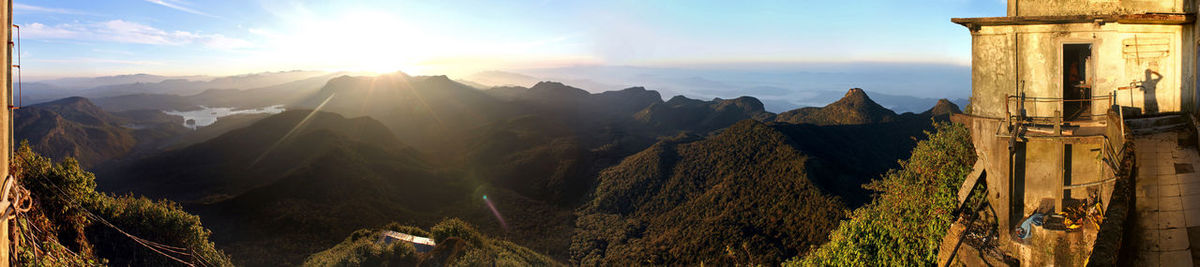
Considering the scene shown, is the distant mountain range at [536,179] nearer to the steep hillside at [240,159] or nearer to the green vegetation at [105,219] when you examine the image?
the steep hillside at [240,159]

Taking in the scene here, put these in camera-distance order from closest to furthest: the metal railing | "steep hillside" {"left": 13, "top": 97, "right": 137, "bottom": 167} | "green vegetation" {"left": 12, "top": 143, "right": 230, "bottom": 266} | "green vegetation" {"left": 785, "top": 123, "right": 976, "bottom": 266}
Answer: the metal railing → "green vegetation" {"left": 785, "top": 123, "right": 976, "bottom": 266} → "green vegetation" {"left": 12, "top": 143, "right": 230, "bottom": 266} → "steep hillside" {"left": 13, "top": 97, "right": 137, "bottom": 167}

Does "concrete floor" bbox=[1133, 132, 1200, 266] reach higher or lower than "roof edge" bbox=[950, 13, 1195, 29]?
lower

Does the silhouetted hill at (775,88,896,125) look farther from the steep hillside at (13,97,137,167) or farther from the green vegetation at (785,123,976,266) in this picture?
the steep hillside at (13,97,137,167)

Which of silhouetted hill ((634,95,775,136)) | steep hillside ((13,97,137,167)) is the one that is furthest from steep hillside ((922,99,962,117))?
steep hillside ((13,97,137,167))

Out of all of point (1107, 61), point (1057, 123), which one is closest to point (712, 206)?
point (1057, 123)

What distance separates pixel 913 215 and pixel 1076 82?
10.4ft

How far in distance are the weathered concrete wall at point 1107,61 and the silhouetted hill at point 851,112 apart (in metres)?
23.6

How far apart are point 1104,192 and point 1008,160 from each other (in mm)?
1047

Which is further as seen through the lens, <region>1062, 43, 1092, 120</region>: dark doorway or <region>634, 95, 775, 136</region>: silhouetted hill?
<region>634, 95, 775, 136</region>: silhouetted hill

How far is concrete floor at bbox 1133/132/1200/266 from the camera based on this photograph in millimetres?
5316

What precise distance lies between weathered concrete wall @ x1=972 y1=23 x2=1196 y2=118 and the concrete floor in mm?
745

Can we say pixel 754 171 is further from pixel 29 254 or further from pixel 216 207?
pixel 216 207

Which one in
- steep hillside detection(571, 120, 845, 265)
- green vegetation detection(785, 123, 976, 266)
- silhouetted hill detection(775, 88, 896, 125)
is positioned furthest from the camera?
silhouetted hill detection(775, 88, 896, 125)

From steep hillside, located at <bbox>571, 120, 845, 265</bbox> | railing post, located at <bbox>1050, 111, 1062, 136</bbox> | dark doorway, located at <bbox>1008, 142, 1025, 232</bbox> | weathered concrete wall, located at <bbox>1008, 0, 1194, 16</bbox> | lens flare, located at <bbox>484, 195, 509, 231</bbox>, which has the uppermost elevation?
weathered concrete wall, located at <bbox>1008, 0, 1194, 16</bbox>
